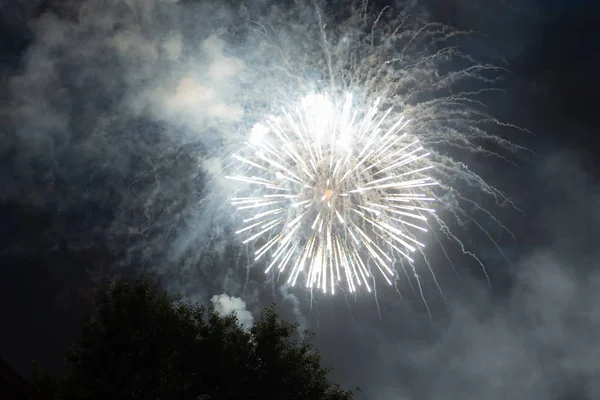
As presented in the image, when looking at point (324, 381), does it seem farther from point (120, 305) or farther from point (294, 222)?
point (120, 305)

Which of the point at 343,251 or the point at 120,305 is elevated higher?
the point at 343,251

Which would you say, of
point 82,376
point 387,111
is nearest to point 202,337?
point 82,376

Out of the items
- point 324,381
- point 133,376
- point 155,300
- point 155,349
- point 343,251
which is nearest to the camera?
point 133,376

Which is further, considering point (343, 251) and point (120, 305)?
point (343, 251)

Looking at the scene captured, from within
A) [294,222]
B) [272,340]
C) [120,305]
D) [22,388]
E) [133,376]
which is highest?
[294,222]

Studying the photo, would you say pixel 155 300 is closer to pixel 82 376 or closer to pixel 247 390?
pixel 82 376

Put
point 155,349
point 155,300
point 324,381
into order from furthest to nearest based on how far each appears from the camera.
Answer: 1. point 324,381
2. point 155,300
3. point 155,349
